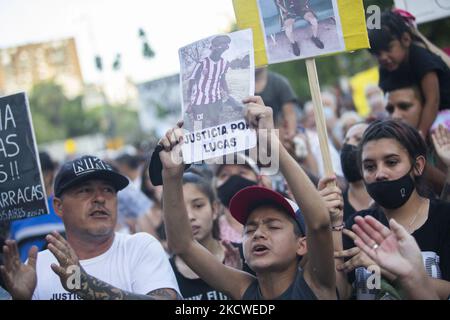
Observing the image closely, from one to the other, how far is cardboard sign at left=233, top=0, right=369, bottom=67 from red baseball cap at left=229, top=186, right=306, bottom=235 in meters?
0.84

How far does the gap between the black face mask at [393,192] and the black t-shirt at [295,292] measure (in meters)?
0.64

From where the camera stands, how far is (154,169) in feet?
11.5

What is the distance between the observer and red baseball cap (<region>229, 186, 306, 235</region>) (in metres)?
3.29

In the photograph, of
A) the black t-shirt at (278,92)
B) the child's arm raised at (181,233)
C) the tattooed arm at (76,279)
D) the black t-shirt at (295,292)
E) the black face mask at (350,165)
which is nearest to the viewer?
the black t-shirt at (295,292)

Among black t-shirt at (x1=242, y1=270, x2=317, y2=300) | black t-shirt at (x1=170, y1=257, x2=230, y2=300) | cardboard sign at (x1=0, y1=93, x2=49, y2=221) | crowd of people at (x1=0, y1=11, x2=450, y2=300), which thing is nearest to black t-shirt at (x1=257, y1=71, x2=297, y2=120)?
crowd of people at (x1=0, y1=11, x2=450, y2=300)

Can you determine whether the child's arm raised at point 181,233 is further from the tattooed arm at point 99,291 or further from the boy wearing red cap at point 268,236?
the tattooed arm at point 99,291

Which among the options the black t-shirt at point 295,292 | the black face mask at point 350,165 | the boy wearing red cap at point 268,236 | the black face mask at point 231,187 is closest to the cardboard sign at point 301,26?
the boy wearing red cap at point 268,236

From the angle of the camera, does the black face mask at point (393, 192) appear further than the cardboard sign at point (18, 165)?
No

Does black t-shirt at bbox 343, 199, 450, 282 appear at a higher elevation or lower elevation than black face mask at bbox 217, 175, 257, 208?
lower

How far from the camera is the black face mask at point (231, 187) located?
5.29 metres

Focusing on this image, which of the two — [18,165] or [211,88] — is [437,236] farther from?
[18,165]

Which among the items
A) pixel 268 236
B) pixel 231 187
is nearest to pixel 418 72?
pixel 231 187

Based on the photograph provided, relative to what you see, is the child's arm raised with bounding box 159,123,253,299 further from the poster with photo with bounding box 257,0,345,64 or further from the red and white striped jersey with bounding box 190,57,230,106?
the poster with photo with bounding box 257,0,345,64

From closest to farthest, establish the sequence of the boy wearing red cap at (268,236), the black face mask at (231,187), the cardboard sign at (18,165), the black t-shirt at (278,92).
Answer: the boy wearing red cap at (268,236) → the cardboard sign at (18,165) → the black face mask at (231,187) → the black t-shirt at (278,92)
